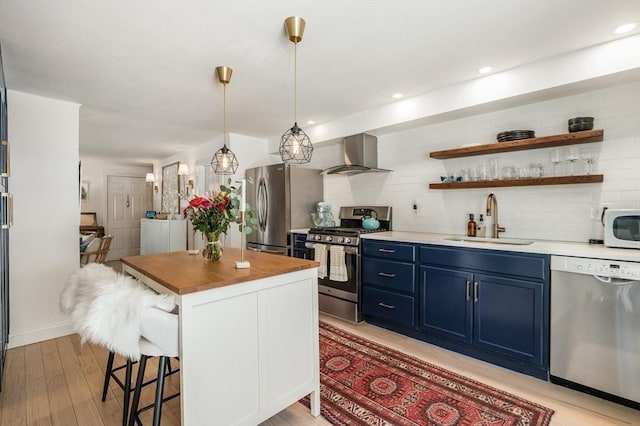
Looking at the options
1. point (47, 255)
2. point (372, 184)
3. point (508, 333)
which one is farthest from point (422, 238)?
point (47, 255)

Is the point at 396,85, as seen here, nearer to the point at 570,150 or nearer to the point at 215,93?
the point at 570,150

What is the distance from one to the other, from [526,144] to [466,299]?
144cm

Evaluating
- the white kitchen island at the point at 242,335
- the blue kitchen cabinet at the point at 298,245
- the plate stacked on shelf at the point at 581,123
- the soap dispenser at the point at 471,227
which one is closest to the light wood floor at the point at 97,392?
the white kitchen island at the point at 242,335

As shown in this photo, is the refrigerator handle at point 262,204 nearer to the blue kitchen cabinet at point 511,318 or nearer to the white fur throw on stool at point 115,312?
the blue kitchen cabinet at point 511,318

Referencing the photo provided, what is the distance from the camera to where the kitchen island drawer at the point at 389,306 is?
3.02m

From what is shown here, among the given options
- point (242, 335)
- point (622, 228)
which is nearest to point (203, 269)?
point (242, 335)

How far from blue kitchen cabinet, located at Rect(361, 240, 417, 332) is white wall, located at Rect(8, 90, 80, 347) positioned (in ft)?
10.4

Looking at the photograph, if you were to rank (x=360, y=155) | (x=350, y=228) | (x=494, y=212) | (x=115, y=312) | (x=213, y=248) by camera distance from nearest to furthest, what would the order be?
1. (x=115, y=312)
2. (x=213, y=248)
3. (x=494, y=212)
4. (x=360, y=155)
5. (x=350, y=228)

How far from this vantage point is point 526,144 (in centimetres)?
268

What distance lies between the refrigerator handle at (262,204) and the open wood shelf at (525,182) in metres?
2.32

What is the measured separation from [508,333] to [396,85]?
2.36 meters

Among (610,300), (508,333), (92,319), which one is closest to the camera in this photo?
(92,319)

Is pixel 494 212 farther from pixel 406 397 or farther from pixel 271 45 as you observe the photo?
pixel 271 45

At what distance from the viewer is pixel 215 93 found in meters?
3.13
